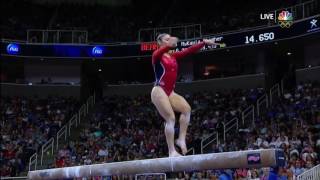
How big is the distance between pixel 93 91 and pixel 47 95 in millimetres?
2343

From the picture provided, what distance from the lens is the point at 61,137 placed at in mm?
26141

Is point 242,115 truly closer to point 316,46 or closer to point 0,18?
point 316,46

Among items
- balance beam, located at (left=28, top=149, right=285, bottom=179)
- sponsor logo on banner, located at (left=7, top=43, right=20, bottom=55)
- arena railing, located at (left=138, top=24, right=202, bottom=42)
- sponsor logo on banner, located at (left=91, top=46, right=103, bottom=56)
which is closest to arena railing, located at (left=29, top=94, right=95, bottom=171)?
sponsor logo on banner, located at (left=91, top=46, right=103, bottom=56)

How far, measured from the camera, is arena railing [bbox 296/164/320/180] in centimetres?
1486

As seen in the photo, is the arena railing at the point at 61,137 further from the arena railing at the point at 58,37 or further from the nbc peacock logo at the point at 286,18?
the nbc peacock logo at the point at 286,18

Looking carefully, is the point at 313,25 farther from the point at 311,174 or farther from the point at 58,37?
the point at 58,37

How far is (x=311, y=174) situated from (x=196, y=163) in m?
7.15

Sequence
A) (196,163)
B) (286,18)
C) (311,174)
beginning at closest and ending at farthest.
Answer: (196,163) → (311,174) → (286,18)

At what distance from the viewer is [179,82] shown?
29.2 m

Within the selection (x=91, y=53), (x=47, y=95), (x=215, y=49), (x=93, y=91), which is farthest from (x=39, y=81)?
(x=215, y=49)

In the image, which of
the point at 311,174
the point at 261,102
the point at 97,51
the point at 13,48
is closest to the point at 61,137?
the point at 97,51

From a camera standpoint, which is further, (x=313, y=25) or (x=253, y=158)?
(x=313, y=25)

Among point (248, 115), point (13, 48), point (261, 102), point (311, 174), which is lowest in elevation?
point (311, 174)

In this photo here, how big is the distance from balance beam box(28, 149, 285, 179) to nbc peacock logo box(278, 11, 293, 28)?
44.6 ft
